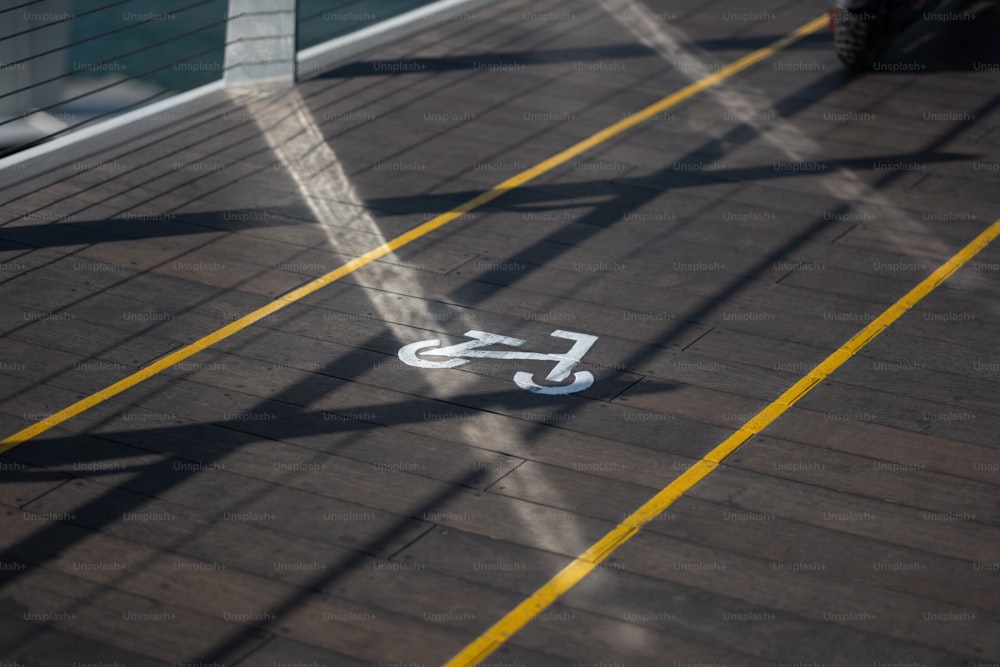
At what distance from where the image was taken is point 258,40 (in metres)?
14.1

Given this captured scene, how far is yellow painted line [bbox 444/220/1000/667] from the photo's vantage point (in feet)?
22.2

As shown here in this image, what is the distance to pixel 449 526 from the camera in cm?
758

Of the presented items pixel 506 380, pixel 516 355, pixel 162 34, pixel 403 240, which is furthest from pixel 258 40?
pixel 162 34

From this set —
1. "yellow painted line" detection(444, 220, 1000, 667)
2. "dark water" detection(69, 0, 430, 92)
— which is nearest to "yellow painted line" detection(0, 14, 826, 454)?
"yellow painted line" detection(444, 220, 1000, 667)

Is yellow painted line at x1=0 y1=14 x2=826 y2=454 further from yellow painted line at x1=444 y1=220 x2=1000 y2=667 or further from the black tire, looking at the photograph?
yellow painted line at x1=444 y1=220 x2=1000 y2=667

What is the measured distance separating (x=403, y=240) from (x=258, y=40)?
4.08 metres

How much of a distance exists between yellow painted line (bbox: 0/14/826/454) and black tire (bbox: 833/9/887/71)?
0.87 metres

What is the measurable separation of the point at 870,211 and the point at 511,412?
4460 millimetres

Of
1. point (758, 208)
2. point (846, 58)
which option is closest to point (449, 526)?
point (758, 208)

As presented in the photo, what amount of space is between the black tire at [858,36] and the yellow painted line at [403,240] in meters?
0.87

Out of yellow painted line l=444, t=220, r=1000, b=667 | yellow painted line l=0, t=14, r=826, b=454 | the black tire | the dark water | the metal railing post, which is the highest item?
the dark water

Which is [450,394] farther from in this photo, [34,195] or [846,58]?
[846,58]

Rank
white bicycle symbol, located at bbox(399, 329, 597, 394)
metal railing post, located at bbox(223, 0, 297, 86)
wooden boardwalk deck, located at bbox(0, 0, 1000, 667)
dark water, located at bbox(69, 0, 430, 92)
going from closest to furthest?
1. wooden boardwalk deck, located at bbox(0, 0, 1000, 667)
2. white bicycle symbol, located at bbox(399, 329, 597, 394)
3. metal railing post, located at bbox(223, 0, 297, 86)
4. dark water, located at bbox(69, 0, 430, 92)

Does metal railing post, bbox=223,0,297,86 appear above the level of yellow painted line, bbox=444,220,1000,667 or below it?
above
